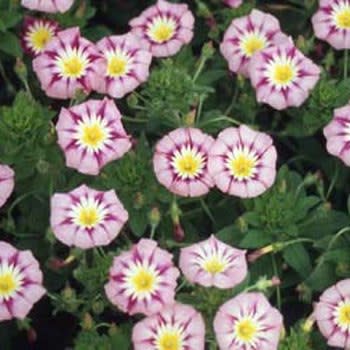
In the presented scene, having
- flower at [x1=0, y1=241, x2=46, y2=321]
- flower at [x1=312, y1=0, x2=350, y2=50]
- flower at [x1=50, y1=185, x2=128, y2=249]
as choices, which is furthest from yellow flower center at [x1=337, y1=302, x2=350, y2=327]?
flower at [x1=312, y1=0, x2=350, y2=50]

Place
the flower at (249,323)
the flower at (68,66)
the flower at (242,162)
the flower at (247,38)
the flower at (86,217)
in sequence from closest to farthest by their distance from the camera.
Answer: the flower at (249,323)
the flower at (86,217)
the flower at (242,162)
the flower at (68,66)
the flower at (247,38)

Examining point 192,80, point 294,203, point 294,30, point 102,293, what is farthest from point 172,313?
point 294,30

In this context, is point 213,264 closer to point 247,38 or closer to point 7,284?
point 7,284

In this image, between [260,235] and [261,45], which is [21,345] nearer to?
[260,235]

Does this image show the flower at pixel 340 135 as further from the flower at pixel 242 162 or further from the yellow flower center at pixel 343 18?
the yellow flower center at pixel 343 18

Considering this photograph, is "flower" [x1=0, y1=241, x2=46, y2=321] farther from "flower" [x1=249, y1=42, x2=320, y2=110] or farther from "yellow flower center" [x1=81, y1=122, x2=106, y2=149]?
"flower" [x1=249, y1=42, x2=320, y2=110]

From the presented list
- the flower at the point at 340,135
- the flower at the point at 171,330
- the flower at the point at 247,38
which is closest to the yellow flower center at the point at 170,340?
the flower at the point at 171,330
